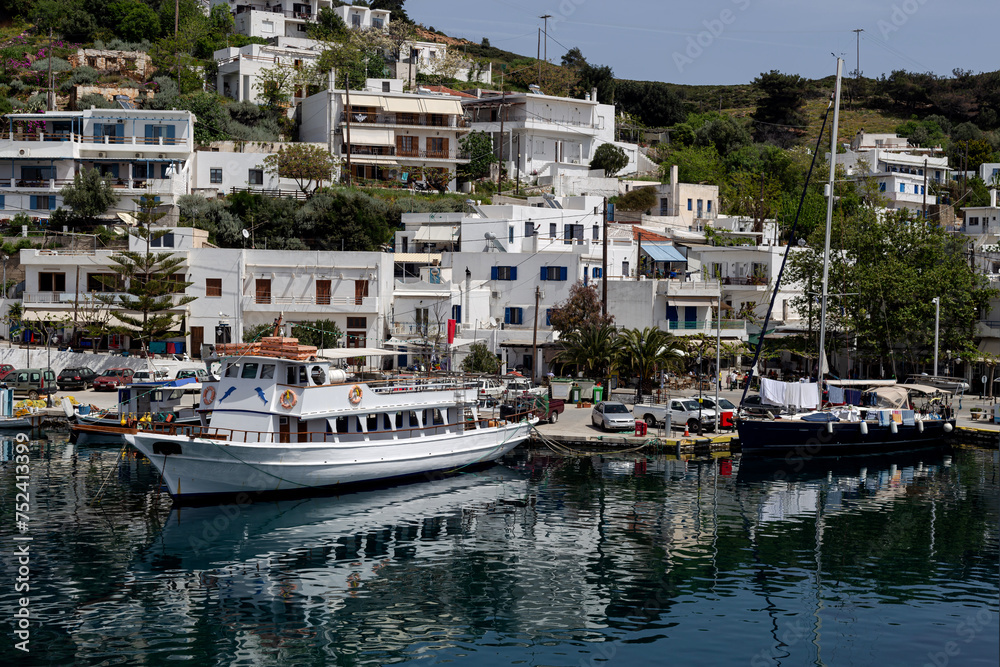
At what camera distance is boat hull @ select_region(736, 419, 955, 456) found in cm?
4119

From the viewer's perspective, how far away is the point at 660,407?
4525cm

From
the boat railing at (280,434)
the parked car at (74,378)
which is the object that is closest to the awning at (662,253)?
the boat railing at (280,434)

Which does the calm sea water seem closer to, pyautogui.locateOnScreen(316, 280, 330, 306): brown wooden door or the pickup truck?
the pickup truck

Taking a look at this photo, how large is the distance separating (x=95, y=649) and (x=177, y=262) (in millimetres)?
41511

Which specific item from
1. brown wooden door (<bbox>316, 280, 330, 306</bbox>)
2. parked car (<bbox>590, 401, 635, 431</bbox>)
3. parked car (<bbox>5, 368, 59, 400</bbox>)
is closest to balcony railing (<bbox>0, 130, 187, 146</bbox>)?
brown wooden door (<bbox>316, 280, 330, 306</bbox>)

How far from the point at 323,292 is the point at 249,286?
458 cm

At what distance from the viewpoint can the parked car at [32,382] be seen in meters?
49.3

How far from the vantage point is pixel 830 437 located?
4294cm

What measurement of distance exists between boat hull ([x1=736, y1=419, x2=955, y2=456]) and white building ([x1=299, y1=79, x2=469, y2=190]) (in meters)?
Result: 45.8

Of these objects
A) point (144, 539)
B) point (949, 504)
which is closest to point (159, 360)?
point (144, 539)

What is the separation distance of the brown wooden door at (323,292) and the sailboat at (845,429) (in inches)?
1108

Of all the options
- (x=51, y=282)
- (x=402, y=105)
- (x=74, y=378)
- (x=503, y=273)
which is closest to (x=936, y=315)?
(x=503, y=273)

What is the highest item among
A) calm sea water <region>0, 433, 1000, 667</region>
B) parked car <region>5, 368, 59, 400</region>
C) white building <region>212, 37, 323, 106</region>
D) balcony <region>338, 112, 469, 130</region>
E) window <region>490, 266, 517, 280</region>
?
white building <region>212, 37, 323, 106</region>

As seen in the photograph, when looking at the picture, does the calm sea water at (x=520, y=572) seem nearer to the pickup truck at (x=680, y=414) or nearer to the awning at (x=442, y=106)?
the pickup truck at (x=680, y=414)
